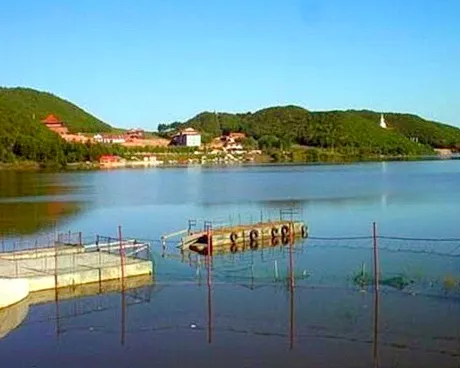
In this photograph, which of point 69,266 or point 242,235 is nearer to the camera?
point 69,266

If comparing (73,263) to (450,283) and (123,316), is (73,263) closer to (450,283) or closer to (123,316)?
(123,316)

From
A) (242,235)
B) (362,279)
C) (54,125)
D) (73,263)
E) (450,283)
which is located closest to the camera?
(450,283)

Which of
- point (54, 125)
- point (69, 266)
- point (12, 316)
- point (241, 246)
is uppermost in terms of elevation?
point (54, 125)

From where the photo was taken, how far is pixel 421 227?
3944 cm

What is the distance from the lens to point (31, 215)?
163 ft

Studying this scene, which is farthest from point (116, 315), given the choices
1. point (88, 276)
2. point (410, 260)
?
point (410, 260)

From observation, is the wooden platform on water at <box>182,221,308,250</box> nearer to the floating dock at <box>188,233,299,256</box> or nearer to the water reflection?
the floating dock at <box>188,233,299,256</box>

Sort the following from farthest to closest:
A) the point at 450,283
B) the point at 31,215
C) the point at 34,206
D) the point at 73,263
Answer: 1. the point at 34,206
2. the point at 31,215
3. the point at 73,263
4. the point at 450,283

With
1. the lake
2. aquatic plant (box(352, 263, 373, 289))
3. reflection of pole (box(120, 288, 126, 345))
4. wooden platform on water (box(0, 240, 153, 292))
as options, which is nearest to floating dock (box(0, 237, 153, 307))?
wooden platform on water (box(0, 240, 153, 292))

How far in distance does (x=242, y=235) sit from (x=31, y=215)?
19652mm

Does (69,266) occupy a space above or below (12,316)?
above

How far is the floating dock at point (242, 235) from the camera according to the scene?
33812 millimetres

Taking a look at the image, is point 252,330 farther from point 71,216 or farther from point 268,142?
point 268,142

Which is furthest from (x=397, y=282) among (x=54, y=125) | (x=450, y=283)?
(x=54, y=125)
